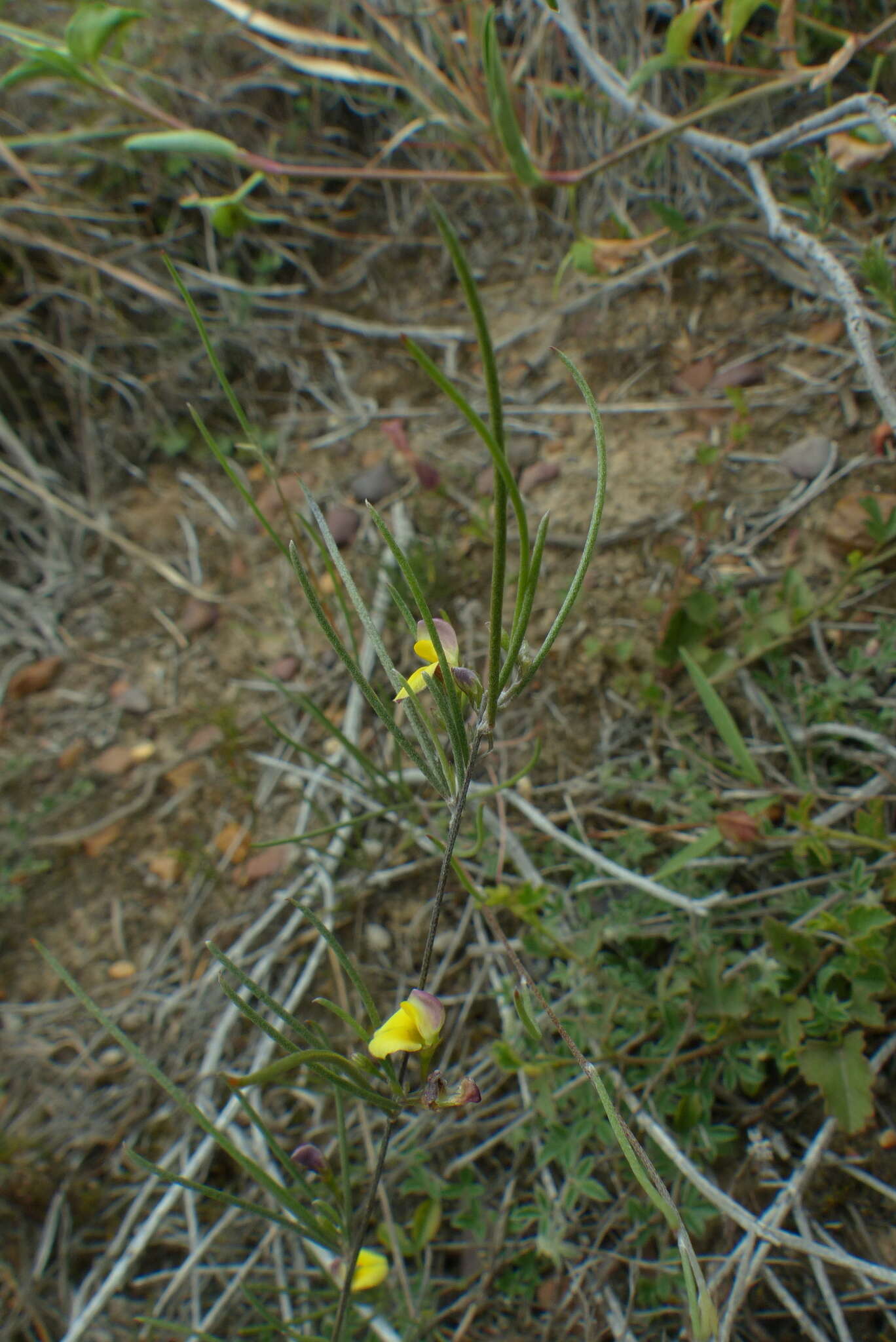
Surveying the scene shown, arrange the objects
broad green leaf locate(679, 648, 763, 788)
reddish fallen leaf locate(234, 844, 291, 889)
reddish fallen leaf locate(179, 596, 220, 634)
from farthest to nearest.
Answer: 1. reddish fallen leaf locate(179, 596, 220, 634)
2. reddish fallen leaf locate(234, 844, 291, 889)
3. broad green leaf locate(679, 648, 763, 788)

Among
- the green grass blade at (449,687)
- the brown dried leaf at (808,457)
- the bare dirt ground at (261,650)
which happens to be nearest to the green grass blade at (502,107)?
the bare dirt ground at (261,650)

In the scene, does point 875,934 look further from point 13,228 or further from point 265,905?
point 13,228

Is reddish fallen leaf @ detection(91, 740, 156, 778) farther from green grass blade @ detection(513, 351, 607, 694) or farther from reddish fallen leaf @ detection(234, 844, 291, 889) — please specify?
green grass blade @ detection(513, 351, 607, 694)

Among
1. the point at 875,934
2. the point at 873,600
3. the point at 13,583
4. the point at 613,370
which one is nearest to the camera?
the point at 875,934

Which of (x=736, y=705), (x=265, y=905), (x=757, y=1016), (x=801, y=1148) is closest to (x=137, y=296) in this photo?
(x=265, y=905)

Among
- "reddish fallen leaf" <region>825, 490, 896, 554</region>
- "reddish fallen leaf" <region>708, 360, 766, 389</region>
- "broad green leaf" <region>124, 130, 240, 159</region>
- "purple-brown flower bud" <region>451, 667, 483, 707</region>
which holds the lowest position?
"reddish fallen leaf" <region>825, 490, 896, 554</region>

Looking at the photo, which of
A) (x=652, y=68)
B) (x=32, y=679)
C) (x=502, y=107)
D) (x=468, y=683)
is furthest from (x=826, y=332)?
(x=32, y=679)

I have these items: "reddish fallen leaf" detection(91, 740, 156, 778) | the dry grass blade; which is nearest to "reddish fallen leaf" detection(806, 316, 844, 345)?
the dry grass blade
